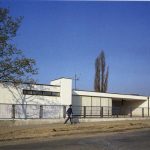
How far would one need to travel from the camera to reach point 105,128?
24.7 metres

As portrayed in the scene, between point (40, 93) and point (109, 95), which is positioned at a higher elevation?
point (109, 95)

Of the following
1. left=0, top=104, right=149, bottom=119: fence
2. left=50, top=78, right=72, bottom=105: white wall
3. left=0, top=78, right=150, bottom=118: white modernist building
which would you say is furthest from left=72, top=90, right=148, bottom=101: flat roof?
left=0, top=104, right=149, bottom=119: fence

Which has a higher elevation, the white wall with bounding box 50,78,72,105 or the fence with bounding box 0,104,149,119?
the white wall with bounding box 50,78,72,105

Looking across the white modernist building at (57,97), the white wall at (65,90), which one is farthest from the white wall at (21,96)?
the white wall at (65,90)

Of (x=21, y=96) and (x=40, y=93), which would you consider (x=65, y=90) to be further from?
(x=21, y=96)

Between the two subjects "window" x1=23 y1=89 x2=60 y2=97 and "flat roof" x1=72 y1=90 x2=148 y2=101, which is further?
"flat roof" x1=72 y1=90 x2=148 y2=101

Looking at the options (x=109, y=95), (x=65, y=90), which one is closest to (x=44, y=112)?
(x=65, y=90)

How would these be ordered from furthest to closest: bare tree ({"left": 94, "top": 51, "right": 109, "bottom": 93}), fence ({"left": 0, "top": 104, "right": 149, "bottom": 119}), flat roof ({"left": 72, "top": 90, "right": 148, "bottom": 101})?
bare tree ({"left": 94, "top": 51, "right": 109, "bottom": 93})
flat roof ({"left": 72, "top": 90, "right": 148, "bottom": 101})
fence ({"left": 0, "top": 104, "right": 149, "bottom": 119})

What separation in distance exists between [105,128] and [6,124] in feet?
27.5

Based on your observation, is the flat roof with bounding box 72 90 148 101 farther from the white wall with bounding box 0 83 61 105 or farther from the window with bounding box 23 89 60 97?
the white wall with bounding box 0 83 61 105

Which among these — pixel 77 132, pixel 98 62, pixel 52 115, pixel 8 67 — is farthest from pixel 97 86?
pixel 77 132

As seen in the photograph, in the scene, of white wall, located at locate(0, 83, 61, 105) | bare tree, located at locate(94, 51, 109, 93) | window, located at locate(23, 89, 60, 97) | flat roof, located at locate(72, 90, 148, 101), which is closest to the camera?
white wall, located at locate(0, 83, 61, 105)

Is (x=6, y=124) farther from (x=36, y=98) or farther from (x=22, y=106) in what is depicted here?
(x=36, y=98)

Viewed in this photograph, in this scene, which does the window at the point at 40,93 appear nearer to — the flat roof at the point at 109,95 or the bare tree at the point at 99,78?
the flat roof at the point at 109,95
